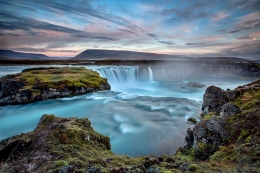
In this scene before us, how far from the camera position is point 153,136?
48.6ft

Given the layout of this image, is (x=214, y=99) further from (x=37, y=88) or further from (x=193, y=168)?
(x=37, y=88)

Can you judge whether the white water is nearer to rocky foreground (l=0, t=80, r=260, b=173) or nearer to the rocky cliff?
the rocky cliff

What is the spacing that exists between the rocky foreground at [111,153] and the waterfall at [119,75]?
36.4m

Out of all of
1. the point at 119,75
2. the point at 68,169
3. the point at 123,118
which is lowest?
the point at 123,118

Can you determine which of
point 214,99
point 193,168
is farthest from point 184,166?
point 214,99

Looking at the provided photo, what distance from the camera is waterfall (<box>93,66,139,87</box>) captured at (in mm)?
46597

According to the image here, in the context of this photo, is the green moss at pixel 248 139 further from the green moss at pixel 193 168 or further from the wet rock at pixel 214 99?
the wet rock at pixel 214 99

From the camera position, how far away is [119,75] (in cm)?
4966

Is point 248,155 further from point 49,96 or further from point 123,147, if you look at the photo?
point 49,96

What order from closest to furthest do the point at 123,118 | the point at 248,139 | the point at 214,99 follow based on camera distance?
the point at 248,139 < the point at 214,99 < the point at 123,118

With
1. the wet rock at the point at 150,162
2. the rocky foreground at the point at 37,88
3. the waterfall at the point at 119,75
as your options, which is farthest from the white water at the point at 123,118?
the waterfall at the point at 119,75

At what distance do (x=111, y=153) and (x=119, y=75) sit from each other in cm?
4326

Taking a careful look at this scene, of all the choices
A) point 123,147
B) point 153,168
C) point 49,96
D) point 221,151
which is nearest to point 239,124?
point 221,151

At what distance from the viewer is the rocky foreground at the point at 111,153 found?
493 cm
